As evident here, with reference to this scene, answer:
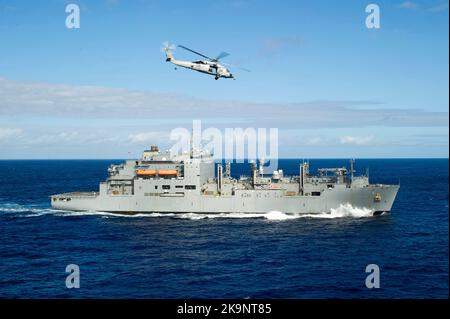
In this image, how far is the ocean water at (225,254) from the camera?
27297mm

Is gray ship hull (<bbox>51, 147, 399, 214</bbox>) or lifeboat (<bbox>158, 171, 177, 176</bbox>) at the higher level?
lifeboat (<bbox>158, 171, 177, 176</bbox>)

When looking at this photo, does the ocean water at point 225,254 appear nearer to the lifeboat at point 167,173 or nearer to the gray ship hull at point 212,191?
the gray ship hull at point 212,191

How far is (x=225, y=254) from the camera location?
116ft

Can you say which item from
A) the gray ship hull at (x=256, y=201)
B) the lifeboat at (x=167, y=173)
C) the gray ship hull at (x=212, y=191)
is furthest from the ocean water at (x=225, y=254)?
the lifeboat at (x=167, y=173)

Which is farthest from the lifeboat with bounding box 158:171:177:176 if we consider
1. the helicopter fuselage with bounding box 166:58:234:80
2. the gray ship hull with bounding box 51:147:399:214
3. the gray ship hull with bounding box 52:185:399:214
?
the helicopter fuselage with bounding box 166:58:234:80

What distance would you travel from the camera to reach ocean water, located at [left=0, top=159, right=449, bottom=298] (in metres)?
27.3

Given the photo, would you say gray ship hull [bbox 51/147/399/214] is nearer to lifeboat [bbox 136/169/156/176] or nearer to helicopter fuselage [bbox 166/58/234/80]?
lifeboat [bbox 136/169/156/176]

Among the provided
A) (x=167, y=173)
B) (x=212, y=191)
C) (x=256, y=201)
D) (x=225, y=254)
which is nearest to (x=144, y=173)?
(x=167, y=173)

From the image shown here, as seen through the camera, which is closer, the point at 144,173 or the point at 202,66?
the point at 202,66

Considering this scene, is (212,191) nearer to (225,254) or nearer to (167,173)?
(167,173)

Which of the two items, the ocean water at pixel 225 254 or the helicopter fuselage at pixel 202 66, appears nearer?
the ocean water at pixel 225 254

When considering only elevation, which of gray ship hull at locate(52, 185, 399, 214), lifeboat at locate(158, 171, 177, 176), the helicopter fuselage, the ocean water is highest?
the helicopter fuselage
